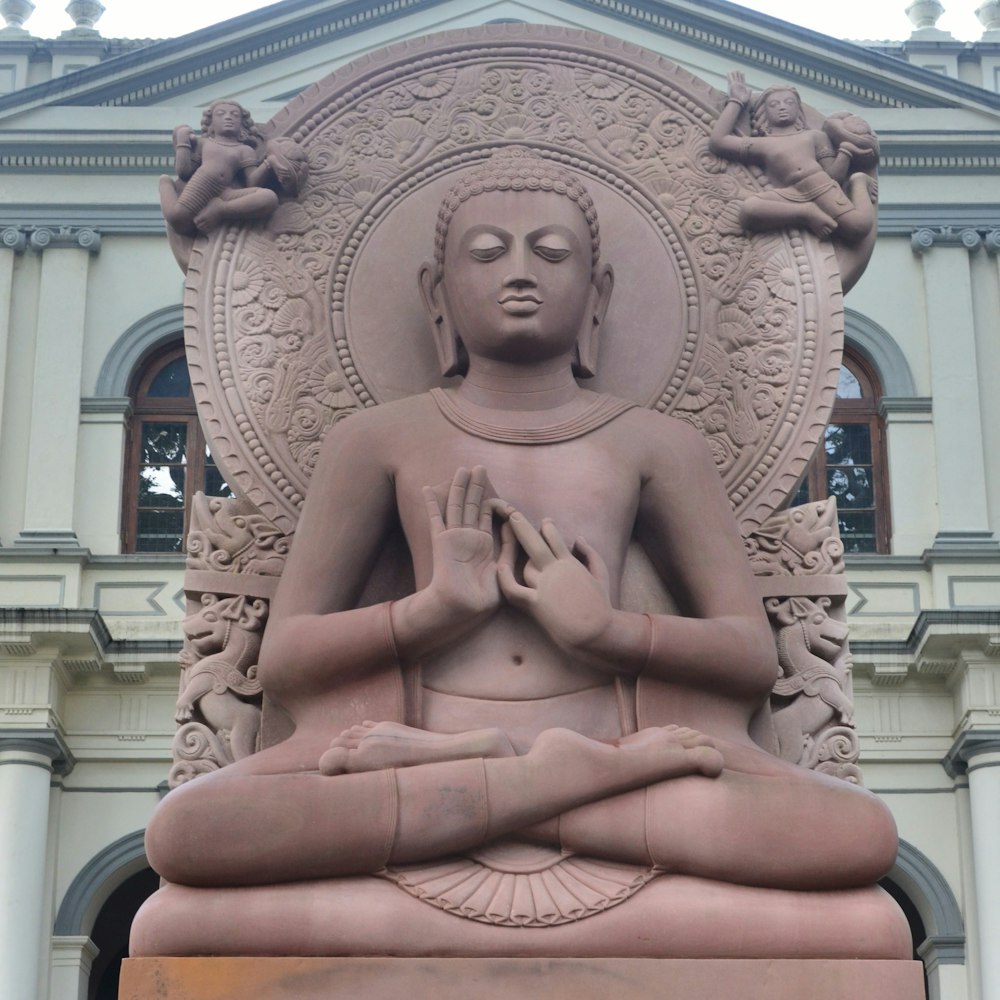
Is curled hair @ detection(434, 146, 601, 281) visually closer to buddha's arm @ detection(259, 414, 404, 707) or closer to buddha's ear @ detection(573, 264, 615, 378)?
buddha's ear @ detection(573, 264, 615, 378)

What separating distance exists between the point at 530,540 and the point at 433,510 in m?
0.31

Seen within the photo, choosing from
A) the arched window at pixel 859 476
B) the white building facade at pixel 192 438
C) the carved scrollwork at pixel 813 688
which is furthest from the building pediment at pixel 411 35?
the carved scrollwork at pixel 813 688

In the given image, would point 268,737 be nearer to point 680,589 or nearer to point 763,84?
point 680,589

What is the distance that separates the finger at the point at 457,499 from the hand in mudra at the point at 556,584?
166 mm

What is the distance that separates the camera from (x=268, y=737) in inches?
256

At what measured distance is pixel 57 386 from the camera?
2580 centimetres

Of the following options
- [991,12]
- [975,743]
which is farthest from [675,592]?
[991,12]

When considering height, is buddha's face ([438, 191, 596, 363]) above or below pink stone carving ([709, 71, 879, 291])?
below

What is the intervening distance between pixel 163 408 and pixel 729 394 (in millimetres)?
19250

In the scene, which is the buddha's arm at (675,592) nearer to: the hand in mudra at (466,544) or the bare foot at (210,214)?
the hand in mudra at (466,544)

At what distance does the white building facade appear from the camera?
77.6 ft

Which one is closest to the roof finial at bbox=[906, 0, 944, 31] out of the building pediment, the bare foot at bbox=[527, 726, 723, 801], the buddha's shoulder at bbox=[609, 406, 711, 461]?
the building pediment

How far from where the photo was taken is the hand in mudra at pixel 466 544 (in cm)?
599

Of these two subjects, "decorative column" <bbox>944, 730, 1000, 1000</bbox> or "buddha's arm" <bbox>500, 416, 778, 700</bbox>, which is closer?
"buddha's arm" <bbox>500, 416, 778, 700</bbox>
